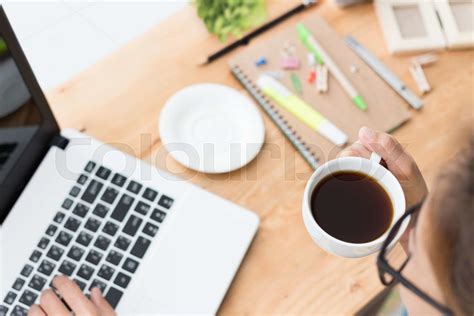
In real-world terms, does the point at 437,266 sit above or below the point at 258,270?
above

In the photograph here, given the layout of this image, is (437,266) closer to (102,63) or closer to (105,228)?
(105,228)

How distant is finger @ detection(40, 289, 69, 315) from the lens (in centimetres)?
65

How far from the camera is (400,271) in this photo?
52cm

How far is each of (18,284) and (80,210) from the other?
0.12m

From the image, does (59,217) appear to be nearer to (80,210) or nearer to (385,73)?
(80,210)

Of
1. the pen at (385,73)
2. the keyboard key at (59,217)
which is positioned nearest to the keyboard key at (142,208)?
the keyboard key at (59,217)

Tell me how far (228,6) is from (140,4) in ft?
2.51

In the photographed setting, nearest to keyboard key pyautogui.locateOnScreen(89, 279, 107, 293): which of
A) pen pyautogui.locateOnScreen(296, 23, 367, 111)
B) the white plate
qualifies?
the white plate

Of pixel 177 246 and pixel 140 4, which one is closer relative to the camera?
pixel 177 246

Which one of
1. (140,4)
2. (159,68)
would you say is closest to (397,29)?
(159,68)

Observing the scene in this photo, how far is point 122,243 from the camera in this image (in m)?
0.70

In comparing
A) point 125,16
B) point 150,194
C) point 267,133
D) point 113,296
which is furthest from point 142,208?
point 125,16

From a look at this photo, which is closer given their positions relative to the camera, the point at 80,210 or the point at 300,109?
the point at 80,210

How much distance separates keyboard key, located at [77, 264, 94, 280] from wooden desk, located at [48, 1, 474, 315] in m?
0.18
